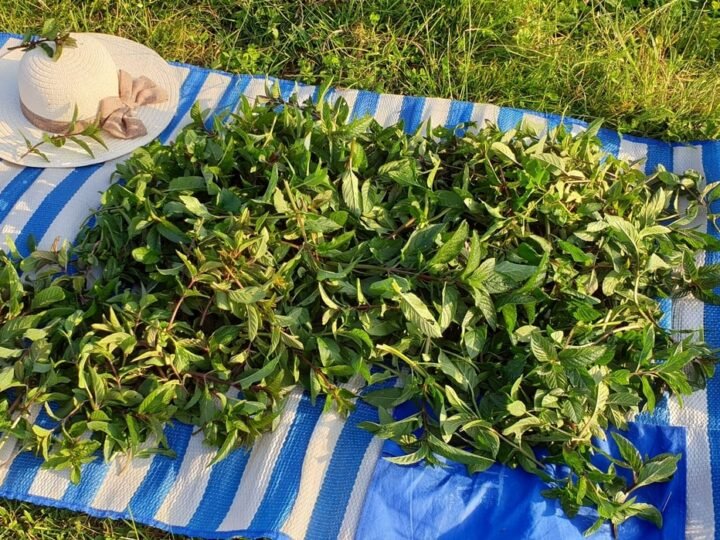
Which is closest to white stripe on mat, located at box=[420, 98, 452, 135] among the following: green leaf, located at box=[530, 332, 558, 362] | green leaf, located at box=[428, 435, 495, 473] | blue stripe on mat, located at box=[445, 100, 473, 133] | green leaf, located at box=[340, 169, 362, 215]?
blue stripe on mat, located at box=[445, 100, 473, 133]

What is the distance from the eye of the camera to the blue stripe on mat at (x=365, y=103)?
2.47 m

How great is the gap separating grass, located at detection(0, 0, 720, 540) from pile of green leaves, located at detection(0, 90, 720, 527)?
0.76 meters

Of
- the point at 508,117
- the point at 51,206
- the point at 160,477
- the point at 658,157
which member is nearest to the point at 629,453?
the point at 160,477

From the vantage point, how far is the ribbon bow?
7.25 feet

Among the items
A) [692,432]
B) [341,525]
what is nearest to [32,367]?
[341,525]

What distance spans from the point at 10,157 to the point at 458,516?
5.44 ft

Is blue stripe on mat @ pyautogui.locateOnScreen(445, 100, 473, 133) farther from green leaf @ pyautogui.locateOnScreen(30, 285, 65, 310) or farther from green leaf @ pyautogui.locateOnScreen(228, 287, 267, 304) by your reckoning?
green leaf @ pyautogui.locateOnScreen(30, 285, 65, 310)

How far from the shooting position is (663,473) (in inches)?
59.2

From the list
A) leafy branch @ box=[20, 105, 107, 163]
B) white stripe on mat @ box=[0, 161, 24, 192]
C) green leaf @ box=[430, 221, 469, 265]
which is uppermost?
leafy branch @ box=[20, 105, 107, 163]

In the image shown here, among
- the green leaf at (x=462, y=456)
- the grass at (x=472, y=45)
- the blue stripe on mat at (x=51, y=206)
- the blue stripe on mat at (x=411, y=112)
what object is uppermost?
the grass at (x=472, y=45)

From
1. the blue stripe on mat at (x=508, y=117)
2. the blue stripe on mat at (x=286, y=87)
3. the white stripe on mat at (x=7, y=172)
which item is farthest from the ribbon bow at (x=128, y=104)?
the blue stripe on mat at (x=508, y=117)

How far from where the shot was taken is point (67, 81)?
2084 mm

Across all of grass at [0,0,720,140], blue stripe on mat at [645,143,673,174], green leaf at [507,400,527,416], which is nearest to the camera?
green leaf at [507,400,527,416]

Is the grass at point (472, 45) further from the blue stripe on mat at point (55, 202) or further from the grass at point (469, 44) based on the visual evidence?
the blue stripe on mat at point (55, 202)
